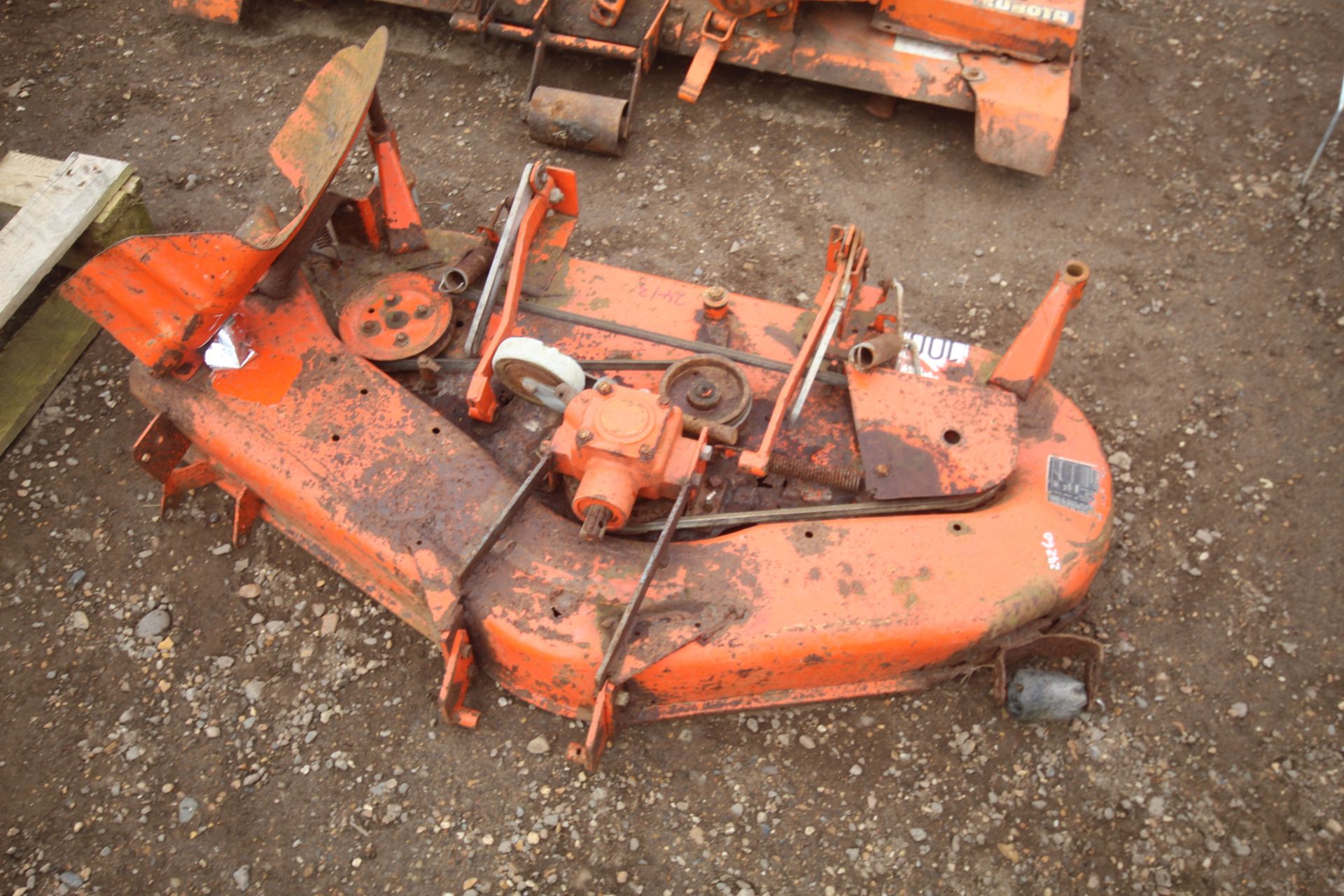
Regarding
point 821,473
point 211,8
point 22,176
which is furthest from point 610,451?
point 211,8

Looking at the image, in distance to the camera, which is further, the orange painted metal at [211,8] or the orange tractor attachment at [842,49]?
the orange painted metal at [211,8]

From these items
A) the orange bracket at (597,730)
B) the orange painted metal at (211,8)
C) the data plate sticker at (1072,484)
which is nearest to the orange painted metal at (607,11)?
the orange painted metal at (211,8)

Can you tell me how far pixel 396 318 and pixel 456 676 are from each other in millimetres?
1263

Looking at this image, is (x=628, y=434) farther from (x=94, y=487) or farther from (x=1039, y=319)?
(x=94, y=487)

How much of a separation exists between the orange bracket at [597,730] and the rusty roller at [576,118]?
2977 mm

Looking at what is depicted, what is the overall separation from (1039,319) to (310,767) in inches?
109

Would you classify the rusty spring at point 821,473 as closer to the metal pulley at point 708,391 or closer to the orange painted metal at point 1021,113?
the metal pulley at point 708,391

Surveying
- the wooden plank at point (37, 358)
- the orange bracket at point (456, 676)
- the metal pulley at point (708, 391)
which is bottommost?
the wooden plank at point (37, 358)

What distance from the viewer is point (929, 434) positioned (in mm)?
3031

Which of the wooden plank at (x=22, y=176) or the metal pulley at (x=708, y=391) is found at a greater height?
the metal pulley at (x=708, y=391)

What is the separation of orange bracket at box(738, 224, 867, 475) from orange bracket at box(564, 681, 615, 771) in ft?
2.50

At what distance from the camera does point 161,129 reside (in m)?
5.08

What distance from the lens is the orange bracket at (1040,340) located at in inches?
118

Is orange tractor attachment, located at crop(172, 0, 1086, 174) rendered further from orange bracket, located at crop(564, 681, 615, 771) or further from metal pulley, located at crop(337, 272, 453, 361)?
orange bracket, located at crop(564, 681, 615, 771)
